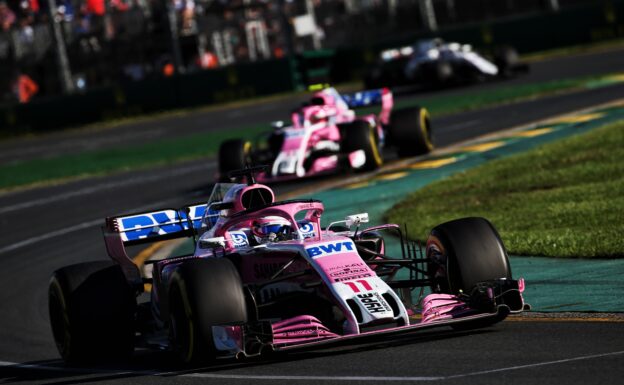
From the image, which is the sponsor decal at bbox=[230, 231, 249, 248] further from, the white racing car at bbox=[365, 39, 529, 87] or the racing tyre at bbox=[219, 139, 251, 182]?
the white racing car at bbox=[365, 39, 529, 87]

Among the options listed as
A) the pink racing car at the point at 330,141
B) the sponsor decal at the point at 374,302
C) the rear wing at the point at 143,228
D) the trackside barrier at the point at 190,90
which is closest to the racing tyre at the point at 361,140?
the pink racing car at the point at 330,141

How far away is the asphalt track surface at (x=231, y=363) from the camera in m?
8.41

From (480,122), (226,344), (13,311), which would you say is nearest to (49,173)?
(480,122)

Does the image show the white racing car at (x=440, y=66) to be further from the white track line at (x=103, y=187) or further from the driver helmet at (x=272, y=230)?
the driver helmet at (x=272, y=230)

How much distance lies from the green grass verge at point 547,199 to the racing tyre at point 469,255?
9.14 ft

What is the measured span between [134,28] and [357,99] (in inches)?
1047

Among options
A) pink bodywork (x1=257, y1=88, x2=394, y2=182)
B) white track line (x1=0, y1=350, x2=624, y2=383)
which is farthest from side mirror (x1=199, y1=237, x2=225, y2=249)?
pink bodywork (x1=257, y1=88, x2=394, y2=182)

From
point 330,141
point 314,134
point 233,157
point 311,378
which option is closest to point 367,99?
point 330,141

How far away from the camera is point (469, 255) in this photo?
9.98 meters

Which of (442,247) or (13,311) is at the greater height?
(442,247)

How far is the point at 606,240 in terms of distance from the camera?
1305 centimetres

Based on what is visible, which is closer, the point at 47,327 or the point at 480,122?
the point at 47,327

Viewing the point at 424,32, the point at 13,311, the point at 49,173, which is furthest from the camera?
the point at 424,32

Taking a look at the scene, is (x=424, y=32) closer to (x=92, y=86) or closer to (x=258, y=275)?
(x=92, y=86)
